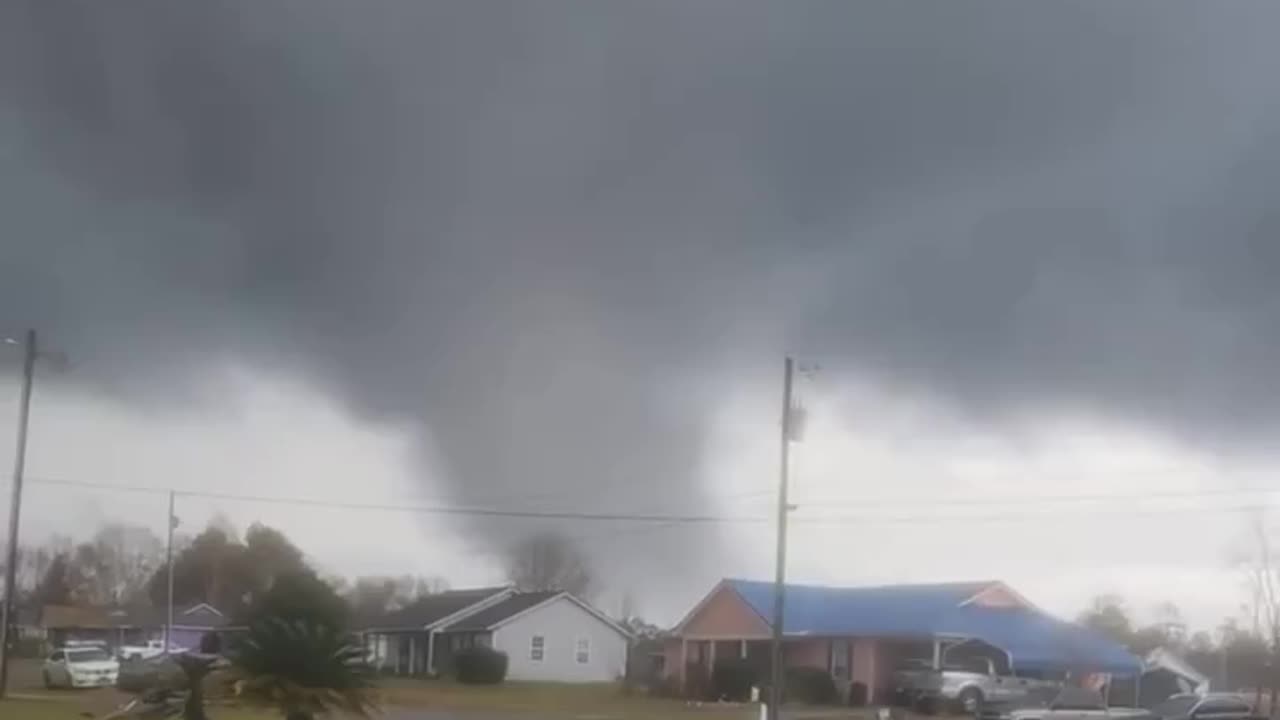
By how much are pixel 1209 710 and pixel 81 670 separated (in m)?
35.0

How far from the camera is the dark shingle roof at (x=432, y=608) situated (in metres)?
57.2

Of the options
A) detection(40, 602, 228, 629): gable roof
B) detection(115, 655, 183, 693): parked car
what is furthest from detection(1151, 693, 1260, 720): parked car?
detection(40, 602, 228, 629): gable roof

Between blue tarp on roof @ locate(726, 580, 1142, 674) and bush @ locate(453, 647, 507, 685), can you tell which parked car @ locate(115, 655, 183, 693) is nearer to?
bush @ locate(453, 647, 507, 685)

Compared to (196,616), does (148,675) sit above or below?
above

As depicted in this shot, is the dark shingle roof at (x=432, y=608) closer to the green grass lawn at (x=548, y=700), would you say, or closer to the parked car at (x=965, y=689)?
the green grass lawn at (x=548, y=700)

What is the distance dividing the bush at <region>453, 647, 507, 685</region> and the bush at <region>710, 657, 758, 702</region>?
7943mm

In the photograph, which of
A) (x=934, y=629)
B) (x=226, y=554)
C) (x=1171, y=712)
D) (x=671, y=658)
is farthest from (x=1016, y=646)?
(x=226, y=554)

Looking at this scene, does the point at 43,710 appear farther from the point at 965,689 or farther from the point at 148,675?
the point at 965,689

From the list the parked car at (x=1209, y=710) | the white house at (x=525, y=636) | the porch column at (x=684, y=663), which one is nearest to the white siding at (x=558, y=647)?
the white house at (x=525, y=636)

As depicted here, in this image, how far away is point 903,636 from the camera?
185 ft

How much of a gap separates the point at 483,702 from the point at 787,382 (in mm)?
14750

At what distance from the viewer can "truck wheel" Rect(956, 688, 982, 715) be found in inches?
1962

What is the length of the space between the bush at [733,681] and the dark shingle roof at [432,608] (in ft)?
34.7

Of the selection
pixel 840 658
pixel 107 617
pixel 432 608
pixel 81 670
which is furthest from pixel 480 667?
pixel 107 617
